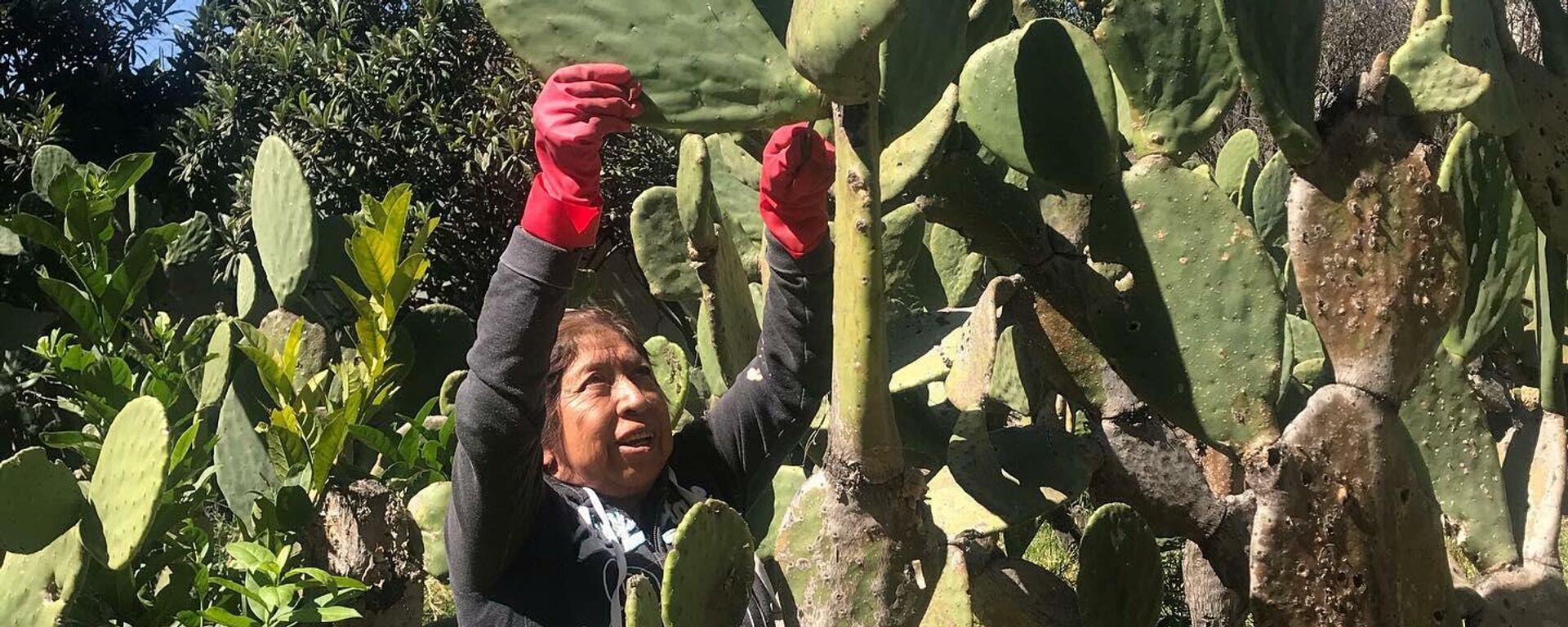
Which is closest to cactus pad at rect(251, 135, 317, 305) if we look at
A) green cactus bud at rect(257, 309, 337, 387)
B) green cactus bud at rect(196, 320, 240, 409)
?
green cactus bud at rect(257, 309, 337, 387)

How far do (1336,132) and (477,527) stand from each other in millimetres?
1099

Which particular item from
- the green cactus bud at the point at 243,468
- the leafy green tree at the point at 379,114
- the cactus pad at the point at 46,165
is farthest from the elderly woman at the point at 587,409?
the leafy green tree at the point at 379,114

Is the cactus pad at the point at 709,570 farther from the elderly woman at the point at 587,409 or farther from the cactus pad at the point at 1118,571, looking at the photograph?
the cactus pad at the point at 1118,571

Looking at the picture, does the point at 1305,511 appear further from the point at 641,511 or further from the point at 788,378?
the point at 641,511

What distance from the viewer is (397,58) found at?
6.49 metres

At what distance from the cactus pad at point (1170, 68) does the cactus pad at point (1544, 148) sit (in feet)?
1.38

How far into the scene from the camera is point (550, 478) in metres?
1.84

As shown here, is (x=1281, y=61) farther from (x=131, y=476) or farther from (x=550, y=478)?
(x=131, y=476)

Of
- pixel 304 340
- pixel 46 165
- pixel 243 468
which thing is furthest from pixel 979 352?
pixel 46 165

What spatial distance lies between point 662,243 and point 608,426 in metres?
1.20

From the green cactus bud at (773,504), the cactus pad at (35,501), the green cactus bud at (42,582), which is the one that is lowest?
the green cactus bud at (773,504)

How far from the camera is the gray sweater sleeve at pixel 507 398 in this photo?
1.52m

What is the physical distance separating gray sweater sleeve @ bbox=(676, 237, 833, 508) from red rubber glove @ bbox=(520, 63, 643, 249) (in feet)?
1.10

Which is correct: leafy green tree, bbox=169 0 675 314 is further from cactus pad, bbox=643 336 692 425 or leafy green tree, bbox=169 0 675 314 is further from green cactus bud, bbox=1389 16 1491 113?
green cactus bud, bbox=1389 16 1491 113
